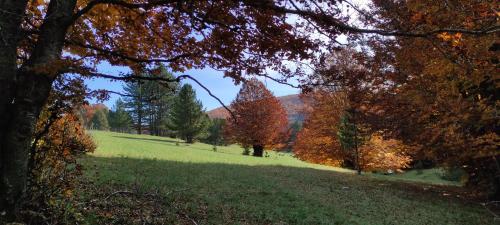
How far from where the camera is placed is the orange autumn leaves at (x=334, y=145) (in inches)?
1178

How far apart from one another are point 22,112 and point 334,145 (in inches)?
1194

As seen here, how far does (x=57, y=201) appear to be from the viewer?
19.5 ft

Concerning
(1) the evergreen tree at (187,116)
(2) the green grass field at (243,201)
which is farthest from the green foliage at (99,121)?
(2) the green grass field at (243,201)

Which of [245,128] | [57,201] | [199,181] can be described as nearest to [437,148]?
[199,181]

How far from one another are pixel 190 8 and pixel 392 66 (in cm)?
1249

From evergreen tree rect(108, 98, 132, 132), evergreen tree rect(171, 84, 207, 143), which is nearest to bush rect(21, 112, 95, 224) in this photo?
evergreen tree rect(171, 84, 207, 143)

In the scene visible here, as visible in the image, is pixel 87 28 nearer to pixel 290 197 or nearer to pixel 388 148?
pixel 290 197

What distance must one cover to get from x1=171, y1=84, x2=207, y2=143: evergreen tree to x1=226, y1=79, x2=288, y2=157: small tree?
41.2 feet

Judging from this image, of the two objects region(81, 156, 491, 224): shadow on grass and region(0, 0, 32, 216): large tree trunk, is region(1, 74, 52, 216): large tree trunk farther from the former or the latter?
region(81, 156, 491, 224): shadow on grass

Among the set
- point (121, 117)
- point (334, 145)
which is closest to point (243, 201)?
point (334, 145)

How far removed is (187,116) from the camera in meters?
54.7

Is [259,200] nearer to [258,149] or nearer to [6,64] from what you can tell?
[6,64]

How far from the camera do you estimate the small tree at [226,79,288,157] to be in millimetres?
40188

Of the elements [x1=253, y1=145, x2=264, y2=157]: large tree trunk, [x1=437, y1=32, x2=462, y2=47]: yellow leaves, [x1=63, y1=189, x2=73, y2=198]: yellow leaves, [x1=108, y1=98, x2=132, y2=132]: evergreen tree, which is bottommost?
[x1=63, y1=189, x2=73, y2=198]: yellow leaves
